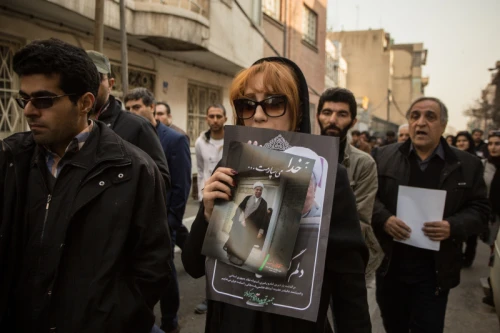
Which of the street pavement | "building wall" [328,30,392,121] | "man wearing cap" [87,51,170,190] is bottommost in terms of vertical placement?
the street pavement

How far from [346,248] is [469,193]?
1.75 meters

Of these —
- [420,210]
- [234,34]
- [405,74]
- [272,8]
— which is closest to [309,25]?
[272,8]

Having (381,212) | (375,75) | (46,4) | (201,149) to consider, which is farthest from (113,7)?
(375,75)

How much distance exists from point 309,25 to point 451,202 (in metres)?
19.2

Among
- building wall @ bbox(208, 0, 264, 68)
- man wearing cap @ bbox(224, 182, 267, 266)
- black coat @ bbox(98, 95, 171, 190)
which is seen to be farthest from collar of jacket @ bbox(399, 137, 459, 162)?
building wall @ bbox(208, 0, 264, 68)

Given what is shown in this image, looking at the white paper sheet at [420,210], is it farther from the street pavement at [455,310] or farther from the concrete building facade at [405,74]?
the concrete building facade at [405,74]

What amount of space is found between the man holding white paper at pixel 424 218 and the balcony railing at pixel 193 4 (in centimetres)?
784

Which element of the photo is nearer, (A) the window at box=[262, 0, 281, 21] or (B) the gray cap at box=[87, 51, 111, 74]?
(B) the gray cap at box=[87, 51, 111, 74]

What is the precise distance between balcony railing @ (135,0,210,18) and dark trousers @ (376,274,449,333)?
827 cm

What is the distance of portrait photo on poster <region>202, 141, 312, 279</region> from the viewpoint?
4.53ft

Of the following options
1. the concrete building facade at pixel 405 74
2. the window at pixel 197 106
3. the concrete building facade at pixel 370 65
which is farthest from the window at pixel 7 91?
the concrete building facade at pixel 405 74

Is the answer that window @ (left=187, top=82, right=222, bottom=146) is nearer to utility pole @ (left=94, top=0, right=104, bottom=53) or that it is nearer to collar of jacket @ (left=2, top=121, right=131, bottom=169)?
utility pole @ (left=94, top=0, right=104, bottom=53)

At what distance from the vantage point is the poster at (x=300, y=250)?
1.39 m

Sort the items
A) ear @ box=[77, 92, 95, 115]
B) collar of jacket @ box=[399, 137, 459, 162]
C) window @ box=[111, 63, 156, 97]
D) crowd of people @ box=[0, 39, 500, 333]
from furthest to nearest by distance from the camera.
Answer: window @ box=[111, 63, 156, 97], collar of jacket @ box=[399, 137, 459, 162], ear @ box=[77, 92, 95, 115], crowd of people @ box=[0, 39, 500, 333]
